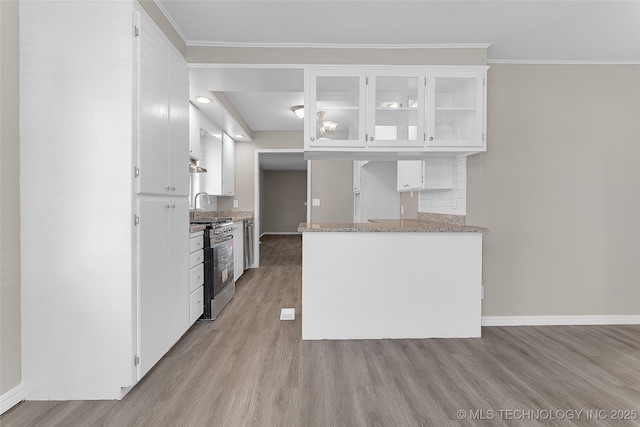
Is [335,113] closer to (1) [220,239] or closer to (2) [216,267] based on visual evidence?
(1) [220,239]

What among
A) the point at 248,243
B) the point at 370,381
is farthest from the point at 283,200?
the point at 370,381

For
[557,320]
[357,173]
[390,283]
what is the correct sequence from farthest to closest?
[357,173] → [557,320] → [390,283]

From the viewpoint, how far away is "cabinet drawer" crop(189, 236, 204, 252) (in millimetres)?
3078

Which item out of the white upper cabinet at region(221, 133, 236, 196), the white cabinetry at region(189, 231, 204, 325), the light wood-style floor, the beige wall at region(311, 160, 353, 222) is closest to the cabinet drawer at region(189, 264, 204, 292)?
the white cabinetry at region(189, 231, 204, 325)

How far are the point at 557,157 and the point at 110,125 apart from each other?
3.66 metres

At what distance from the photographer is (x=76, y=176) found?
6.59ft

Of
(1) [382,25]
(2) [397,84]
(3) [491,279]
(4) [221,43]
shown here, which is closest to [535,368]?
(3) [491,279]

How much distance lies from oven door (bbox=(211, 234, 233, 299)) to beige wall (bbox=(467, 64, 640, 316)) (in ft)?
8.05

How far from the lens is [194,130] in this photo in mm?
4223

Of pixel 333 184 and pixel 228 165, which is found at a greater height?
pixel 228 165

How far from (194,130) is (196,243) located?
5.47ft

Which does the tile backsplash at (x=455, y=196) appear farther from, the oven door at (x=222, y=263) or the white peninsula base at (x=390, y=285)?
the oven door at (x=222, y=263)

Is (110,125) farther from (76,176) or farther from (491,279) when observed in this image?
(491,279)

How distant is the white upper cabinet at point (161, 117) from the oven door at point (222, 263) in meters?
0.85
